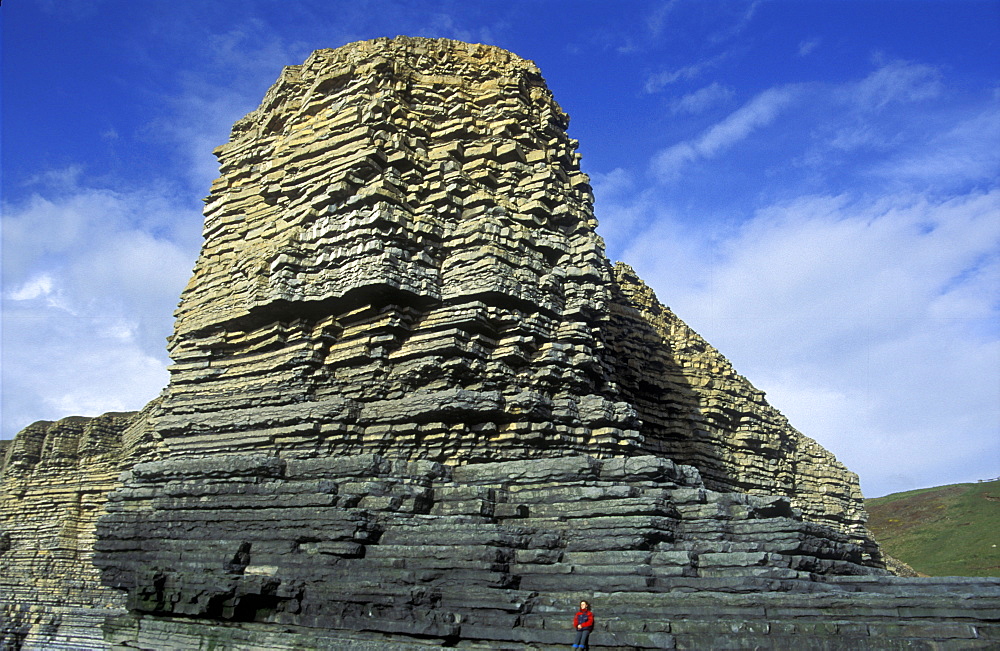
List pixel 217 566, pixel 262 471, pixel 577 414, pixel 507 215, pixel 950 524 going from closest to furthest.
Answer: pixel 217 566 < pixel 262 471 < pixel 577 414 < pixel 507 215 < pixel 950 524

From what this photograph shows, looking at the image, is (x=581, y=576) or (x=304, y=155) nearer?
(x=581, y=576)

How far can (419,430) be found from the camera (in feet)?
54.2

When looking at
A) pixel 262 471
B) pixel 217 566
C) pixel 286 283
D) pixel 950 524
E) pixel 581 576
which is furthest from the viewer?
pixel 950 524

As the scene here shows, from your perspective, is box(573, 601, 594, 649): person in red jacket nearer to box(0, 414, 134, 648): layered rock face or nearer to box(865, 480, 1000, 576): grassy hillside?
box(0, 414, 134, 648): layered rock face

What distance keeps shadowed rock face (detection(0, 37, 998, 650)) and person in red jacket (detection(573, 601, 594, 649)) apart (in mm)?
406

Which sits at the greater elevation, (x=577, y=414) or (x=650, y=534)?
(x=577, y=414)

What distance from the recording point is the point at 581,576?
12664 millimetres

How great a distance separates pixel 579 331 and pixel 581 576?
322 inches

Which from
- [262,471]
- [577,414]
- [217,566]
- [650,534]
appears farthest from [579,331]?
[217,566]

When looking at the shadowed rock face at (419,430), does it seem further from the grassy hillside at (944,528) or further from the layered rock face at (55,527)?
the grassy hillside at (944,528)

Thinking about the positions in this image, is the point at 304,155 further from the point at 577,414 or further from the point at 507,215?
the point at 577,414

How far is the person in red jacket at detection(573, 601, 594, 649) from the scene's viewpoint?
10.8 m

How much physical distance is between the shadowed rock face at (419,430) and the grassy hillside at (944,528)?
38021 mm

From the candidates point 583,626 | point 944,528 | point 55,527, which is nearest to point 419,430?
point 583,626
